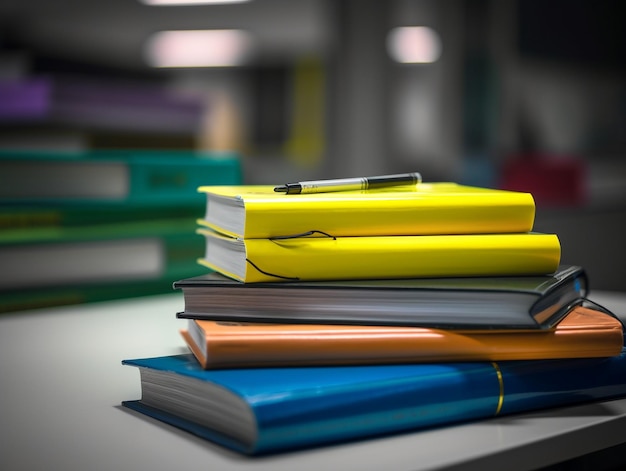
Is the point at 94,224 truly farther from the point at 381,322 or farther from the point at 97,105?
the point at 381,322

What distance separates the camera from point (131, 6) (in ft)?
13.7

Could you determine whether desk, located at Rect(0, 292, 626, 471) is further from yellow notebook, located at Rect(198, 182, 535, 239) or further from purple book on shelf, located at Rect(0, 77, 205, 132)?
purple book on shelf, located at Rect(0, 77, 205, 132)

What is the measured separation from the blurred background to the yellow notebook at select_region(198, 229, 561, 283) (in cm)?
87

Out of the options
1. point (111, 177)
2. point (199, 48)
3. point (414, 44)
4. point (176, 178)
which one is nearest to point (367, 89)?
point (176, 178)

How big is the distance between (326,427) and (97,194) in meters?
0.89

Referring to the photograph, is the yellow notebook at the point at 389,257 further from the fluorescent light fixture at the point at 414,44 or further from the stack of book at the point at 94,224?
the fluorescent light fixture at the point at 414,44

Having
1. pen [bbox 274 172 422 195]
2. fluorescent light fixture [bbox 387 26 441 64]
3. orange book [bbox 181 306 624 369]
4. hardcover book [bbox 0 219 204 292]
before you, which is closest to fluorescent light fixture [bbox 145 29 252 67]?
fluorescent light fixture [bbox 387 26 441 64]

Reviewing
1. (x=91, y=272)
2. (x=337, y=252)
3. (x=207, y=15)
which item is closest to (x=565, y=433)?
(x=337, y=252)

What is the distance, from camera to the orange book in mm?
558

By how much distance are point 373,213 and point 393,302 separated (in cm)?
7

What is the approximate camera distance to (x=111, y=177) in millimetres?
1311

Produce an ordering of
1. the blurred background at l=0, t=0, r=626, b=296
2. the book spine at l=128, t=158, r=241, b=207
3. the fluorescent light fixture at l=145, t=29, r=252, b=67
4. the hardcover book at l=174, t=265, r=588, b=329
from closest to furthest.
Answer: the hardcover book at l=174, t=265, r=588, b=329 < the book spine at l=128, t=158, r=241, b=207 < the blurred background at l=0, t=0, r=626, b=296 < the fluorescent light fixture at l=145, t=29, r=252, b=67

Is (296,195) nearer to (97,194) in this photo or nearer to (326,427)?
(326,427)

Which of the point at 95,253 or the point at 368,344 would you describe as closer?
the point at 368,344
